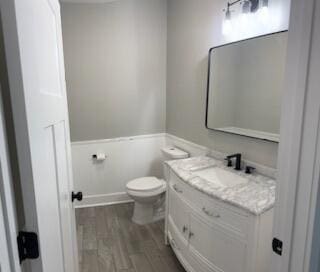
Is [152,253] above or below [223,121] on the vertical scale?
below

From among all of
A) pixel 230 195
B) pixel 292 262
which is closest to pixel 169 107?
pixel 230 195

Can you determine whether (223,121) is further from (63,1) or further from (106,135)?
(63,1)

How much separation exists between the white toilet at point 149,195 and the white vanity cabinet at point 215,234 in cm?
62

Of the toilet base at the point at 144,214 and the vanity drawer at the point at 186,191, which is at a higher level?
the vanity drawer at the point at 186,191

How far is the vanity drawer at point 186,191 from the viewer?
161cm

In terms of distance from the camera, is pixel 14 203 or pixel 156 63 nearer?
pixel 14 203

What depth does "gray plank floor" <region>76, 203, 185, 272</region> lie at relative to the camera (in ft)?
6.85

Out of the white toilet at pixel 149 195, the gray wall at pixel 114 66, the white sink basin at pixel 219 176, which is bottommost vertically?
the white toilet at pixel 149 195

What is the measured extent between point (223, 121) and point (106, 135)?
1651mm

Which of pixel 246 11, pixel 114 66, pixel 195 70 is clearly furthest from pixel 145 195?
pixel 246 11

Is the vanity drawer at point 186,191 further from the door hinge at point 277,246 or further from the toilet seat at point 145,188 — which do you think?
the door hinge at point 277,246

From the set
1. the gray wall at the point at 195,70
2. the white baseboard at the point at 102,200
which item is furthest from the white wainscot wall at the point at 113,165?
the gray wall at the point at 195,70

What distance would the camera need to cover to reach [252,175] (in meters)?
1.78

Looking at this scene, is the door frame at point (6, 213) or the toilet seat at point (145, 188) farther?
the toilet seat at point (145, 188)
